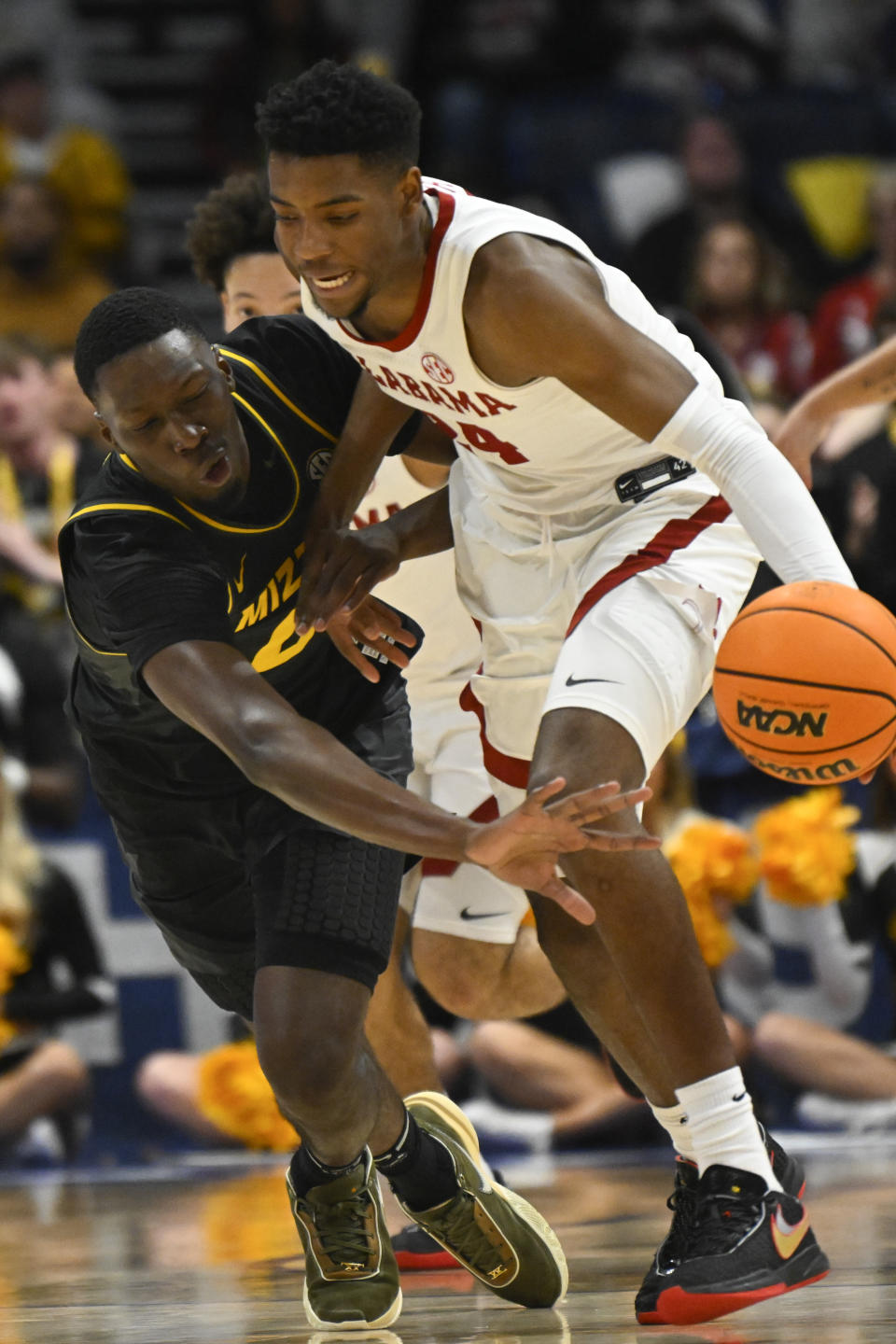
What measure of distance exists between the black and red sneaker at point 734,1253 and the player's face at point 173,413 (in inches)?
55.2

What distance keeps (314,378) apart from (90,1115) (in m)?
3.29

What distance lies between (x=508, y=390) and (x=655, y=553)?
14.5 inches

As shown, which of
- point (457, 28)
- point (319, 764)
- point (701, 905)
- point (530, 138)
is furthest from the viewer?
point (457, 28)

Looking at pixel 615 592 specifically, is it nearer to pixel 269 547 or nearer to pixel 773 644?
pixel 773 644

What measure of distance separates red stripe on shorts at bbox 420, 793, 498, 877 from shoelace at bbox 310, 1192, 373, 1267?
1.22m

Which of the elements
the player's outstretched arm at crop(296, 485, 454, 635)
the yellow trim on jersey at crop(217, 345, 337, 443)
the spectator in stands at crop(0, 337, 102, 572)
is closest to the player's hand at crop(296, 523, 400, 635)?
the player's outstretched arm at crop(296, 485, 454, 635)

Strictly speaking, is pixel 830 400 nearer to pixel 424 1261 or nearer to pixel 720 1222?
pixel 720 1222

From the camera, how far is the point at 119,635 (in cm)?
312

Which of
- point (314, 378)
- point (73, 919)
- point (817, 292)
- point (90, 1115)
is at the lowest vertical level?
point (90, 1115)

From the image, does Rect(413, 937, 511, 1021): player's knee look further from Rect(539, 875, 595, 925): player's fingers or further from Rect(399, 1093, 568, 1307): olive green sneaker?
Rect(539, 875, 595, 925): player's fingers

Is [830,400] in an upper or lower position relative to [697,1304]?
upper

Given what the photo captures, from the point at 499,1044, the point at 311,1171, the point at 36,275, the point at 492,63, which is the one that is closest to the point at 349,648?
the point at 311,1171

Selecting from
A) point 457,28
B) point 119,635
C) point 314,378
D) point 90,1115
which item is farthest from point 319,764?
point 457,28

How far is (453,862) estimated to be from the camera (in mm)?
4430
